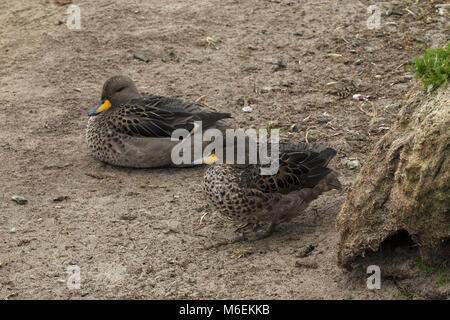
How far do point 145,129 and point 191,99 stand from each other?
1.16 metres

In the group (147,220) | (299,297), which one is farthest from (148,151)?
(299,297)

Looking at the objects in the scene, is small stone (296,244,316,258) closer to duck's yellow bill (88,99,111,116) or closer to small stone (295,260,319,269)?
small stone (295,260,319,269)

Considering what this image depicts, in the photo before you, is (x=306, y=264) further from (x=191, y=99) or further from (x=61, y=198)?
(x=191, y=99)

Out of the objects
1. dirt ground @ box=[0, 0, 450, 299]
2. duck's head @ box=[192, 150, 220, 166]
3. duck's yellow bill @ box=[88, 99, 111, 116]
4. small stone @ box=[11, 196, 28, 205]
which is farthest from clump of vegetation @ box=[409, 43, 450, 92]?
duck's yellow bill @ box=[88, 99, 111, 116]

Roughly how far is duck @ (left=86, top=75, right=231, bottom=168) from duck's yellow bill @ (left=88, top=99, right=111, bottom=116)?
3.9 inches

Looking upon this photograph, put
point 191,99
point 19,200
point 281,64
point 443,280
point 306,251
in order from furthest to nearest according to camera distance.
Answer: point 281,64, point 191,99, point 19,200, point 306,251, point 443,280

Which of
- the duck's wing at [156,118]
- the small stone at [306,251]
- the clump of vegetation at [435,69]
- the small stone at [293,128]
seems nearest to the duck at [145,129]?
the duck's wing at [156,118]

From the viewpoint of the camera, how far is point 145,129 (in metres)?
6.76

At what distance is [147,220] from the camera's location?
5695 mm

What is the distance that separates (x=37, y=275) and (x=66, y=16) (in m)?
5.38

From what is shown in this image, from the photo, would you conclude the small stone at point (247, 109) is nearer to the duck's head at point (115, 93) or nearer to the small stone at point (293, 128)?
the small stone at point (293, 128)

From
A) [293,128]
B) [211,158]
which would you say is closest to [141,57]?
[293,128]

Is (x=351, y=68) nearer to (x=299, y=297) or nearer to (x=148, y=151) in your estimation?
(x=148, y=151)

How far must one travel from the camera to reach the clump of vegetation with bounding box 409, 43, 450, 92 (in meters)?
4.10
